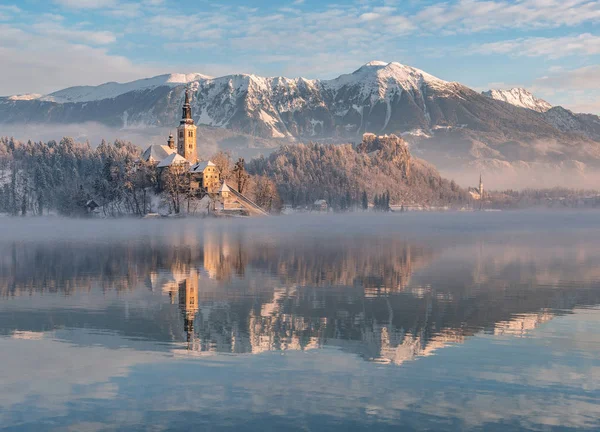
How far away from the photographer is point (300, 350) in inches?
969

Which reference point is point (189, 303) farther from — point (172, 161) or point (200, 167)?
point (200, 167)

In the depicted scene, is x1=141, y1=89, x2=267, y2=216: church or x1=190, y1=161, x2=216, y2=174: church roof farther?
x1=190, y1=161, x2=216, y2=174: church roof

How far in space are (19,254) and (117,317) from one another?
39.0 meters

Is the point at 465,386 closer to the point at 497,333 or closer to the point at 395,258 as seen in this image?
the point at 497,333

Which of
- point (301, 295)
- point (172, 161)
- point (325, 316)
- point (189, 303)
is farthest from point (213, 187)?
point (325, 316)

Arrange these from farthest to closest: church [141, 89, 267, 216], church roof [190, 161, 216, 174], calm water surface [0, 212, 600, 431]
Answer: church roof [190, 161, 216, 174], church [141, 89, 267, 216], calm water surface [0, 212, 600, 431]

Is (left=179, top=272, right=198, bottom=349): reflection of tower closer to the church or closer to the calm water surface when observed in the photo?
the calm water surface

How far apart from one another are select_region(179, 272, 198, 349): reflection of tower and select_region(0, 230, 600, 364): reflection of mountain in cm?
6

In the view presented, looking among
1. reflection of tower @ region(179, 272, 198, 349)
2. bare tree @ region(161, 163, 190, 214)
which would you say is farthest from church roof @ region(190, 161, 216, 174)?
reflection of tower @ region(179, 272, 198, 349)

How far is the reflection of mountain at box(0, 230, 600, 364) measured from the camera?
2722 cm

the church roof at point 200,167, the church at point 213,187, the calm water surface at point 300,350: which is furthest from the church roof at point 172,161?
the calm water surface at point 300,350

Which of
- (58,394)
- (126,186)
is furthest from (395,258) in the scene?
(126,186)

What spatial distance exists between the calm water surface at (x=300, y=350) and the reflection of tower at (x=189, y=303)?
11 centimetres

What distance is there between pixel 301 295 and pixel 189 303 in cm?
649
